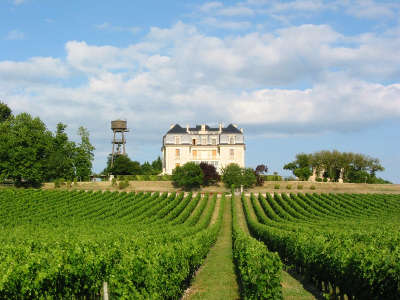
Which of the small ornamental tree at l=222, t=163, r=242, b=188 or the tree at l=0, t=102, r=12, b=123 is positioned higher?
the tree at l=0, t=102, r=12, b=123

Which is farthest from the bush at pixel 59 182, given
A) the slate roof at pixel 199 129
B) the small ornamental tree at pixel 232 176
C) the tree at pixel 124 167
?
the small ornamental tree at pixel 232 176

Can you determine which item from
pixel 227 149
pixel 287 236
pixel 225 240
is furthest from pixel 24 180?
pixel 287 236

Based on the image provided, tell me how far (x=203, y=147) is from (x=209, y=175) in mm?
11976

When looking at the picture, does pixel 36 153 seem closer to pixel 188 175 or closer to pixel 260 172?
pixel 188 175

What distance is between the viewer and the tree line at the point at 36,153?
61.1m

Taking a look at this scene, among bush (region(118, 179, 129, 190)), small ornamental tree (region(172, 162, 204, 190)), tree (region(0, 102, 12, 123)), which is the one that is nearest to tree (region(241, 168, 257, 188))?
small ornamental tree (region(172, 162, 204, 190))

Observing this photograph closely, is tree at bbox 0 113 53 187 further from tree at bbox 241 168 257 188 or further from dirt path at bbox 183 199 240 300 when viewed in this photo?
dirt path at bbox 183 199 240 300

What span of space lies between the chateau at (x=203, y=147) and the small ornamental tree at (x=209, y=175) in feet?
23.6

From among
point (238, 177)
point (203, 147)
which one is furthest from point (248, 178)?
point (203, 147)

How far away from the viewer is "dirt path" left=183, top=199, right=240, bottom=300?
13.8 meters

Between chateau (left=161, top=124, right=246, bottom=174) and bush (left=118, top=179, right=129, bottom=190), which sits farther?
chateau (left=161, top=124, right=246, bottom=174)

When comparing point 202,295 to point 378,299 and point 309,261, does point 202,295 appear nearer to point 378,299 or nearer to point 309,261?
point 309,261

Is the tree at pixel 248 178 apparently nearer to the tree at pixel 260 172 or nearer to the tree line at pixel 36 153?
the tree at pixel 260 172

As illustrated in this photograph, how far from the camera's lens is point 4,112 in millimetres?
77125
